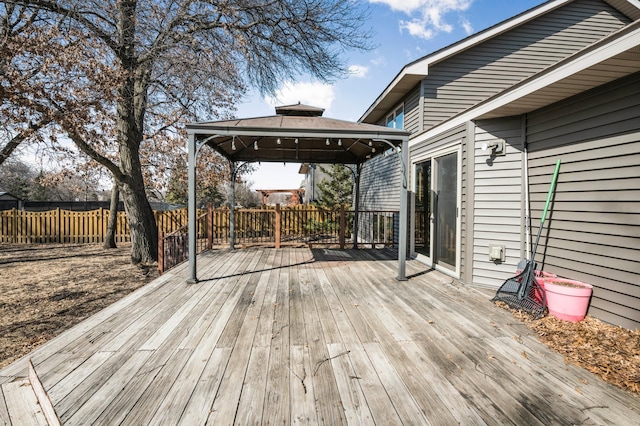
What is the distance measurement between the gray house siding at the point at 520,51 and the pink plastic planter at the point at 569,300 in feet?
18.2

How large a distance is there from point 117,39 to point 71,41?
0.98 m

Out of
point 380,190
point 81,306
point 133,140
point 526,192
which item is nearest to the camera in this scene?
point 526,192

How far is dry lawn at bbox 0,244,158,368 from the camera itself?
3.93 m

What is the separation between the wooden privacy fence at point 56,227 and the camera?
426 inches

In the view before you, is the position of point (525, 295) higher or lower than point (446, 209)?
lower

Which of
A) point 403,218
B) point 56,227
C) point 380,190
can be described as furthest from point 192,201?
point 56,227

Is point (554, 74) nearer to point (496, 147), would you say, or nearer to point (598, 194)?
point (496, 147)

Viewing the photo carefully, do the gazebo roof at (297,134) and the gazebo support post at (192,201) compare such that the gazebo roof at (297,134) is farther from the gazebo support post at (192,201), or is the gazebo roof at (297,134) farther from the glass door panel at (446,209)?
the glass door panel at (446,209)

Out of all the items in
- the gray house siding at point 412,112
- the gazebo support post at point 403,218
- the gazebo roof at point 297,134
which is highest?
the gray house siding at point 412,112

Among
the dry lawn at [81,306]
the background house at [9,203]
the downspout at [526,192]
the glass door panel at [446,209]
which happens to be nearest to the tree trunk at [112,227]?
the dry lawn at [81,306]

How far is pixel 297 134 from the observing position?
4531 mm

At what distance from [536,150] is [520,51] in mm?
5578

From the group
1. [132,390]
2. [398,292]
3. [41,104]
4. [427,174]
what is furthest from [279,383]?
[41,104]

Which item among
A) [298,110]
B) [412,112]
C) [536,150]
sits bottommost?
[536,150]
